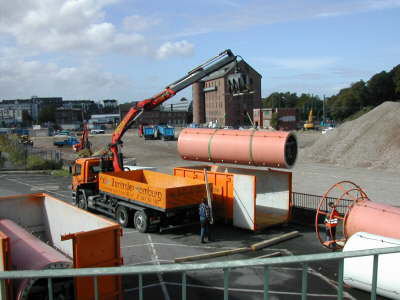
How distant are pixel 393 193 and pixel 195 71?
14.1 m

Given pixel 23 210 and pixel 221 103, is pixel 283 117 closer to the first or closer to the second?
pixel 221 103

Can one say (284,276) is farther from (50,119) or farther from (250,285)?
(50,119)

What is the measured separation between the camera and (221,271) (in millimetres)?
10914

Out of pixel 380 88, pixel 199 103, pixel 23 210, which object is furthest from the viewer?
pixel 199 103

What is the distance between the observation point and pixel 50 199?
11.1m

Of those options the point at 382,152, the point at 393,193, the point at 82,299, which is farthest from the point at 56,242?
the point at 382,152

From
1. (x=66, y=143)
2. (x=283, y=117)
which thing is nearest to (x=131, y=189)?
(x=66, y=143)

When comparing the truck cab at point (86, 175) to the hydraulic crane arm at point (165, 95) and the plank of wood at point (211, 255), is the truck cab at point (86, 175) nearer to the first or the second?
the hydraulic crane arm at point (165, 95)

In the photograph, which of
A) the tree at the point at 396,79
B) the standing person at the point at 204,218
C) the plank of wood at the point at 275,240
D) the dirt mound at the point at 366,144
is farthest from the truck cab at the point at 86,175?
the tree at the point at 396,79

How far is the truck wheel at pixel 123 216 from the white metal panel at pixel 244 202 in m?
4.06

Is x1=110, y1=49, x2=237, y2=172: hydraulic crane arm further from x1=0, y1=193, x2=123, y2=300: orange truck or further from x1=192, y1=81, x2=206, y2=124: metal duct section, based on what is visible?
x1=192, y1=81, x2=206, y2=124: metal duct section

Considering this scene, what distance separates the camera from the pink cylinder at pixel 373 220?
10445 millimetres

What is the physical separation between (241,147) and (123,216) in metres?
5.29

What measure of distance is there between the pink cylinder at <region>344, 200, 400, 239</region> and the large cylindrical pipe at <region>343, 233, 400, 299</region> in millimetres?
1046
